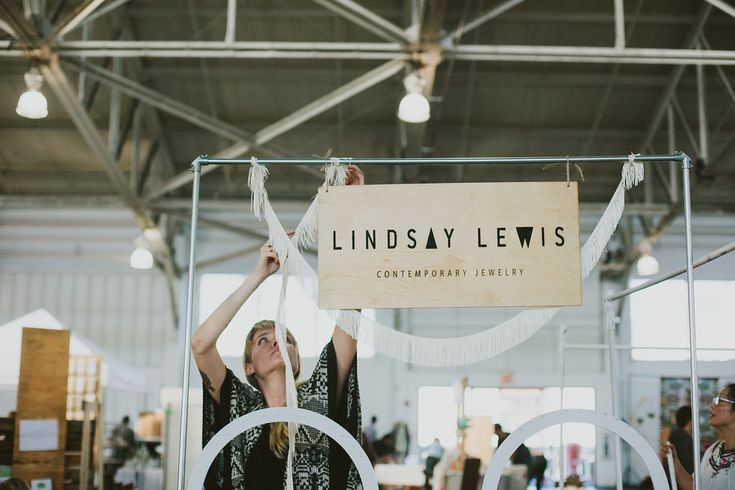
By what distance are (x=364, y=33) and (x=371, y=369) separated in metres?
6.84

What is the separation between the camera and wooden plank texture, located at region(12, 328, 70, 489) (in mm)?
6914

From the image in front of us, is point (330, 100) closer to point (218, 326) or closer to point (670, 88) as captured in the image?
point (670, 88)

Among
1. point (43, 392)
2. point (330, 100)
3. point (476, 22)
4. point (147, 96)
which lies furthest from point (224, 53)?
point (43, 392)

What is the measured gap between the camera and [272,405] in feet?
9.35

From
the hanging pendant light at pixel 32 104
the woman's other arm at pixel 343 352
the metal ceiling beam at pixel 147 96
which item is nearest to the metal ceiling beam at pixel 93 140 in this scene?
the metal ceiling beam at pixel 147 96

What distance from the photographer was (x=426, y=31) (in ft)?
24.1

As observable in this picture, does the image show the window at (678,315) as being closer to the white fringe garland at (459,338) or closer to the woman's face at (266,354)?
the white fringe garland at (459,338)

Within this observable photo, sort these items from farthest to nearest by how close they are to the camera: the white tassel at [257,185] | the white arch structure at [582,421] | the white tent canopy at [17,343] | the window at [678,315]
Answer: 1. the window at [678,315]
2. the white tent canopy at [17,343]
3. the white tassel at [257,185]
4. the white arch structure at [582,421]

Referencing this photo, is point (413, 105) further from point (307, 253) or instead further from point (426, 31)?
point (307, 253)

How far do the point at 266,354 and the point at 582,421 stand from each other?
106 centimetres

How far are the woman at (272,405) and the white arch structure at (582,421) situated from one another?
580 mm

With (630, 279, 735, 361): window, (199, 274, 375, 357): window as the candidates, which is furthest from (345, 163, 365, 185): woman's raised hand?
(630, 279, 735, 361): window

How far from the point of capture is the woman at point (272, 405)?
274cm

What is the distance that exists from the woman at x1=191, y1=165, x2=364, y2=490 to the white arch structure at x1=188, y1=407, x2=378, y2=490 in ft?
1.02
